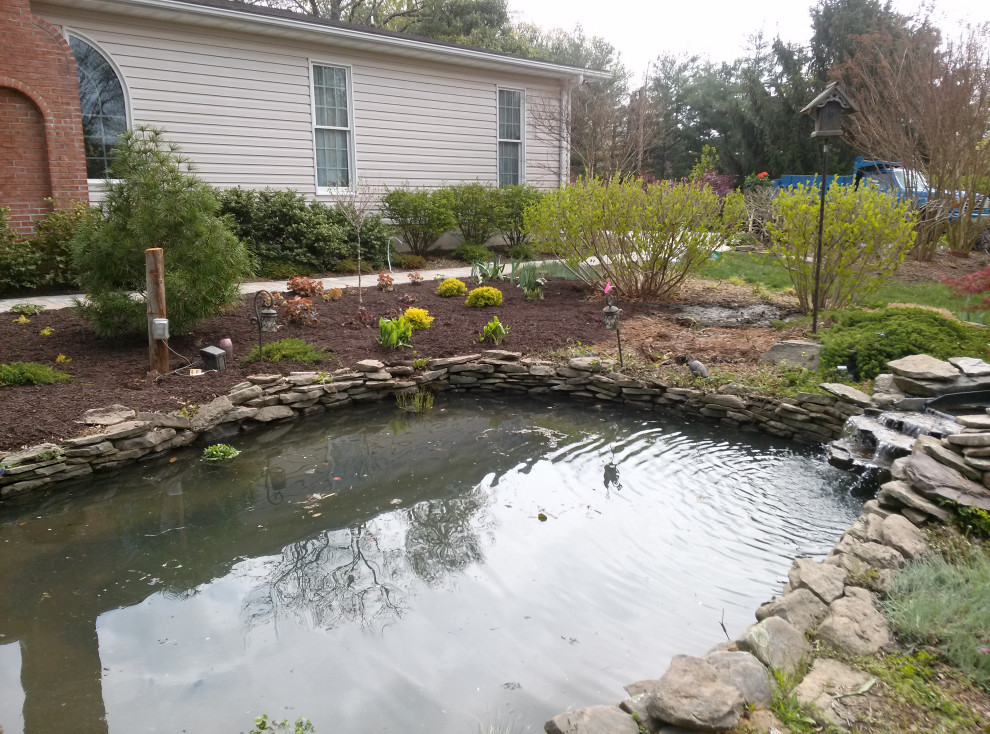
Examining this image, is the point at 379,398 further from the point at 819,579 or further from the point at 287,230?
the point at 287,230

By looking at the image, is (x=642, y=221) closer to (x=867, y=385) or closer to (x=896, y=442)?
(x=867, y=385)

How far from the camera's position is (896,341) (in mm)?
6332

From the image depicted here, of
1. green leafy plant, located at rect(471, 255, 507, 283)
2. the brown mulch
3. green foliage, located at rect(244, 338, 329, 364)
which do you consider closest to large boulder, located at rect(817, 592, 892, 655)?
the brown mulch

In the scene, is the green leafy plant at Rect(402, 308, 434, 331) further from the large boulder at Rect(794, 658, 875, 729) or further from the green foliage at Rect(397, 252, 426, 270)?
the large boulder at Rect(794, 658, 875, 729)

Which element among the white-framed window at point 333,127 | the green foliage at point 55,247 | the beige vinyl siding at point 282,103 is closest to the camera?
the green foliage at point 55,247

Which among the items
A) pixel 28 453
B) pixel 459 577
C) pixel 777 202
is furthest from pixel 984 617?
A: pixel 777 202

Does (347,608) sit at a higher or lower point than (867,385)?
lower

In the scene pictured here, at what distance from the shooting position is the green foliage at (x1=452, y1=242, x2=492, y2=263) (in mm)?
13188

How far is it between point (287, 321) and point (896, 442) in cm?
617

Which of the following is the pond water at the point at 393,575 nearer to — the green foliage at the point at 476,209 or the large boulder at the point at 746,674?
the large boulder at the point at 746,674

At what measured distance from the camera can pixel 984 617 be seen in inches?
110

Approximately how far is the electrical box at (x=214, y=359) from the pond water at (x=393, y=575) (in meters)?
1.02

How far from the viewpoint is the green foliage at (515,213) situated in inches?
540

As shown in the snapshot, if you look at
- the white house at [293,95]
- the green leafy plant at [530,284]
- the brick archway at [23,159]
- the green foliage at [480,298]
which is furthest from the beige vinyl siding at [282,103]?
the green foliage at [480,298]
